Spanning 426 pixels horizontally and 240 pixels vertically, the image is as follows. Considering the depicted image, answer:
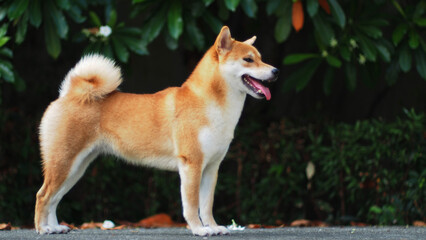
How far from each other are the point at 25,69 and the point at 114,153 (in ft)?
12.1

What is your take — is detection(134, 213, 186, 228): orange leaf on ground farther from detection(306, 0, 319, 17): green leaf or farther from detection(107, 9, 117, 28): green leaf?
detection(306, 0, 319, 17): green leaf

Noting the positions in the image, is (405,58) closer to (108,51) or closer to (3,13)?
(108,51)

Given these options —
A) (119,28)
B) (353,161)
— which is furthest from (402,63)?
(119,28)

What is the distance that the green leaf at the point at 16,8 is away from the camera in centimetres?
614

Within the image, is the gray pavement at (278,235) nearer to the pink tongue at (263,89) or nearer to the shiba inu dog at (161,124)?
the shiba inu dog at (161,124)

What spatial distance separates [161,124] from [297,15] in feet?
6.18

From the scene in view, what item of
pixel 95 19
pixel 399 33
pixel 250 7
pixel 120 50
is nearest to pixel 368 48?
pixel 399 33

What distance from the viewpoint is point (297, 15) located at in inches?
247

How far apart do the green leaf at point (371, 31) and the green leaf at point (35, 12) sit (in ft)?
9.90

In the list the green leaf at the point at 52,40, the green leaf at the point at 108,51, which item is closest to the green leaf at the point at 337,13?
the green leaf at the point at 108,51

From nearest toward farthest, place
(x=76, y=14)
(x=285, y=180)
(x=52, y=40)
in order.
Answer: (x=76, y=14)
(x=52, y=40)
(x=285, y=180)

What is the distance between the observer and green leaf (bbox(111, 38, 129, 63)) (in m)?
6.34

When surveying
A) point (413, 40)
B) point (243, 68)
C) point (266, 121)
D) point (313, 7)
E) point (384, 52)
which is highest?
point (313, 7)

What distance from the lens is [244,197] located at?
752 centimetres
